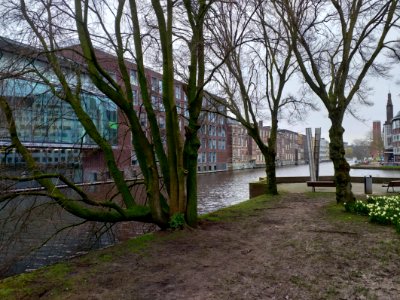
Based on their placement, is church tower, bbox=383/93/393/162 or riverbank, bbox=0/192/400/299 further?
church tower, bbox=383/93/393/162

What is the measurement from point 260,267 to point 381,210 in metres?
5.79

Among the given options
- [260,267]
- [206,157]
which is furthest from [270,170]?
[206,157]

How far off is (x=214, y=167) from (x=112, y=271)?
77798mm

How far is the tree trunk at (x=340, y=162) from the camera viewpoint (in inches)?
558

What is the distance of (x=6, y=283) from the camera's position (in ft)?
22.4

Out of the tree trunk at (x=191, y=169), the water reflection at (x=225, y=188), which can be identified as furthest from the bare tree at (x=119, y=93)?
the water reflection at (x=225, y=188)

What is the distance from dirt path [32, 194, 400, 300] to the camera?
573 centimetres

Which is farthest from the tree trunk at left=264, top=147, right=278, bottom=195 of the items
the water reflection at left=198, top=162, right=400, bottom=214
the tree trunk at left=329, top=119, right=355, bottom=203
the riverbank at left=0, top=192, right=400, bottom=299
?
the riverbank at left=0, top=192, right=400, bottom=299

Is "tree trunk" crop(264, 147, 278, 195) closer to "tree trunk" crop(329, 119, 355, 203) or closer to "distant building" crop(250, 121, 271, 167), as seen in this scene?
"tree trunk" crop(329, 119, 355, 203)

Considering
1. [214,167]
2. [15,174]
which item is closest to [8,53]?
[15,174]

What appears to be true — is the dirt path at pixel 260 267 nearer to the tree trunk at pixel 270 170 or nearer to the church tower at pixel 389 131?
the tree trunk at pixel 270 170

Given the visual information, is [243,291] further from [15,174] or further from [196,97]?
[196,97]

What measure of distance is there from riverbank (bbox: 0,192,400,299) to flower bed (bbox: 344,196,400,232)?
344 millimetres

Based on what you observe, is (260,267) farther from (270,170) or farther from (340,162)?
(270,170)
